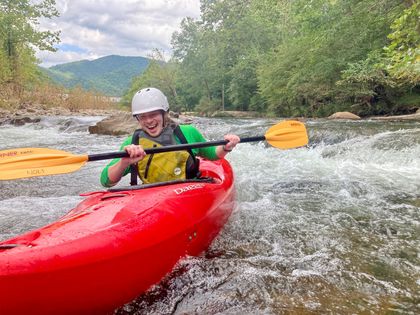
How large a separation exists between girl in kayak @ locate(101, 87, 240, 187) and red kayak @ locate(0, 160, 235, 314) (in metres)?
0.29

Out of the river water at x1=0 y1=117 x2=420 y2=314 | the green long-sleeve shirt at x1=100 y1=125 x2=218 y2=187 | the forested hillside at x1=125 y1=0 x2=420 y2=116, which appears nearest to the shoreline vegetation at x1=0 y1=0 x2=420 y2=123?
the forested hillside at x1=125 y1=0 x2=420 y2=116

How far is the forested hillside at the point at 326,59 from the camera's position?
1002cm

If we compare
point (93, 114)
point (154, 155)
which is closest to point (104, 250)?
point (154, 155)

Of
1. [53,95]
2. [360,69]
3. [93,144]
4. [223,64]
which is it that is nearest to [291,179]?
[93,144]

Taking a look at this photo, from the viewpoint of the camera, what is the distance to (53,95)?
19.4m

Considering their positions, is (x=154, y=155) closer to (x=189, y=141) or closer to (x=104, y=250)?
(x=189, y=141)

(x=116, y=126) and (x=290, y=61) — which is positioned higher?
(x=290, y=61)

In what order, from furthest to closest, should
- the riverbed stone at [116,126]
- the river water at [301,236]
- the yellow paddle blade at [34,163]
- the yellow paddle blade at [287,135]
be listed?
the riverbed stone at [116,126], the yellow paddle blade at [287,135], the yellow paddle blade at [34,163], the river water at [301,236]

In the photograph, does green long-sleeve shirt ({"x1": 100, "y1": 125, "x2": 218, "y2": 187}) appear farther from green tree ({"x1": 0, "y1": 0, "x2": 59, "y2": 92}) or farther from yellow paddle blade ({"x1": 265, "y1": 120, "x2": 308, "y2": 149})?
green tree ({"x1": 0, "y1": 0, "x2": 59, "y2": 92})

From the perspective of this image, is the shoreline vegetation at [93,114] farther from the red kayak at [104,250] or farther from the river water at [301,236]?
the red kayak at [104,250]

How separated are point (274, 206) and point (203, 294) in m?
1.81

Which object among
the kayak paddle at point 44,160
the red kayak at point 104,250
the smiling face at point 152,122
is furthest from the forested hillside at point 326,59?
the red kayak at point 104,250

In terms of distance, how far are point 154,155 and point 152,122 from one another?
0.83 ft

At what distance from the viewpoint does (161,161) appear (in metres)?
2.81
